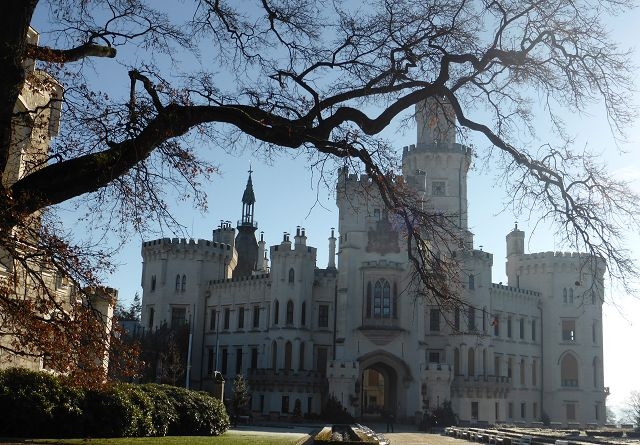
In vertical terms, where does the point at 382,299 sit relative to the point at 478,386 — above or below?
above

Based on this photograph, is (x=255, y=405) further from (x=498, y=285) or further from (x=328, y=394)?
(x=498, y=285)

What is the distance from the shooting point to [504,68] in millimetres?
12336

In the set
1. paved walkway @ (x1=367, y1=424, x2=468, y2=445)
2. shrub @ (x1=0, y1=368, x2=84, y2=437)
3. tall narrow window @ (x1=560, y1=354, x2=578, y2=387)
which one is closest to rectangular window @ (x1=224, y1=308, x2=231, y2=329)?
paved walkway @ (x1=367, y1=424, x2=468, y2=445)

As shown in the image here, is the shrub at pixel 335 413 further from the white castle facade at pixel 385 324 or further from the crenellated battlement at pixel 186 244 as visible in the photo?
the crenellated battlement at pixel 186 244

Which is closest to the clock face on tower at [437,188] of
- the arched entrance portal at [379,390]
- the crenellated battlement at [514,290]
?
the crenellated battlement at [514,290]

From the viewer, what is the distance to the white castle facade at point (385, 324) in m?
55.6

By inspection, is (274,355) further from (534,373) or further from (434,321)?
(534,373)

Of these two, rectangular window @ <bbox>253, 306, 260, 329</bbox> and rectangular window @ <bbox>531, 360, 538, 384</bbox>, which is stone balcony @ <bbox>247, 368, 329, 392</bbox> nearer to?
rectangular window @ <bbox>253, 306, 260, 329</bbox>

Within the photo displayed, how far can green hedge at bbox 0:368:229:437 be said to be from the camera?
19297mm

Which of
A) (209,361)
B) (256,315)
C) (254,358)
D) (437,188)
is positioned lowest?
(209,361)

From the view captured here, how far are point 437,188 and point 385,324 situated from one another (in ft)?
45.1

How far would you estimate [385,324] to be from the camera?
55.4 meters

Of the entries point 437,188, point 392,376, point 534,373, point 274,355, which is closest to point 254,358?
point 274,355

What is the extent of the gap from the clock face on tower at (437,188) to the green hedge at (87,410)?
39.4 m
